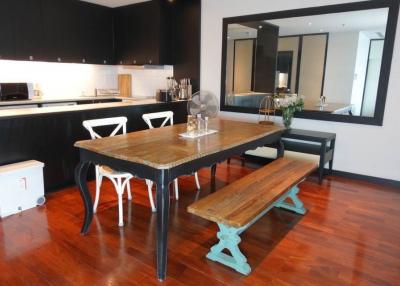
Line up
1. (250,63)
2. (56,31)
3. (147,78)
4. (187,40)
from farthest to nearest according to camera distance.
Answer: (147,78) < (187,40) < (56,31) < (250,63)

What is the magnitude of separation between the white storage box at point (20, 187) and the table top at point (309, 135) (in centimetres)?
280

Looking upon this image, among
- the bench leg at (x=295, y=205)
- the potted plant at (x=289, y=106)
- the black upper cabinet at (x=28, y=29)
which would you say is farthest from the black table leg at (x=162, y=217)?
the black upper cabinet at (x=28, y=29)

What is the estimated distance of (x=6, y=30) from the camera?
404cm

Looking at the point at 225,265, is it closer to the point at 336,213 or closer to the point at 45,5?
the point at 336,213

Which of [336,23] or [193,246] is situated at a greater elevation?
[336,23]

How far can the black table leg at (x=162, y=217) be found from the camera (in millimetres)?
1680

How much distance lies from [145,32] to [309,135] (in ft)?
10.3

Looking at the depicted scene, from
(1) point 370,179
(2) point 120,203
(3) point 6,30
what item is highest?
(3) point 6,30

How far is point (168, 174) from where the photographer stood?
1.70 m

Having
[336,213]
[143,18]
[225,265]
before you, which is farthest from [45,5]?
[336,213]

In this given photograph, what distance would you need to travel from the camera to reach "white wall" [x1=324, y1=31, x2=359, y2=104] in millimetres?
3531

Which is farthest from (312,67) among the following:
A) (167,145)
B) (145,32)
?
(145,32)

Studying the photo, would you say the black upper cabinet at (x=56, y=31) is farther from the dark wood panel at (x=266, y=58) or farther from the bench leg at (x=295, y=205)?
the bench leg at (x=295, y=205)

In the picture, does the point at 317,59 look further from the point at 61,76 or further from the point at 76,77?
the point at 61,76
